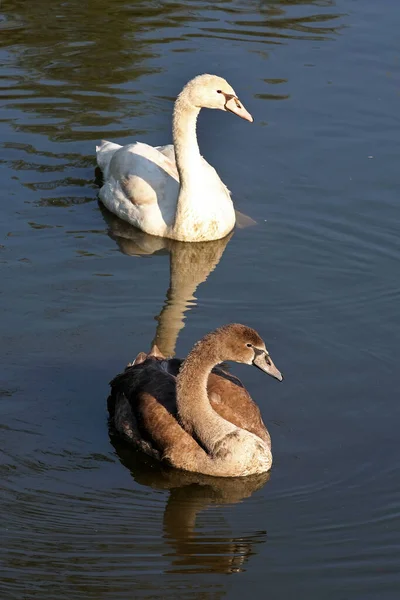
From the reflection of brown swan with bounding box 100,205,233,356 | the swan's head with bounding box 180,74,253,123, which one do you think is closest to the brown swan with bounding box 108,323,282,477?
the reflection of brown swan with bounding box 100,205,233,356

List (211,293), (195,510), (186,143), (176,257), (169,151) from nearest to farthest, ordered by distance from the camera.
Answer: (195,510), (211,293), (176,257), (186,143), (169,151)

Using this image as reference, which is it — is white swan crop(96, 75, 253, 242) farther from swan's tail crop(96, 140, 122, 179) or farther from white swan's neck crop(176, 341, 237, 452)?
white swan's neck crop(176, 341, 237, 452)

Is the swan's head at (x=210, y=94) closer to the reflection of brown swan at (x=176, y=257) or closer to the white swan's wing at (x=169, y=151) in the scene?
the white swan's wing at (x=169, y=151)

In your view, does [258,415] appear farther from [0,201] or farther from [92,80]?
[92,80]

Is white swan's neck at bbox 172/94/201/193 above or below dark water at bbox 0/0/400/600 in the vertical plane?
above

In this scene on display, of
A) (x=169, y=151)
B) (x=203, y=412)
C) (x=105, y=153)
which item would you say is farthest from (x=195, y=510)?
(x=105, y=153)

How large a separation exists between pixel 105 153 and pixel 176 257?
209cm

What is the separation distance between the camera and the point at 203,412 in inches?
374

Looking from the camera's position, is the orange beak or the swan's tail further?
the swan's tail

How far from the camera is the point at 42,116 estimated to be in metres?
16.4

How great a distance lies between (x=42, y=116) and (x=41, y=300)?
5062mm

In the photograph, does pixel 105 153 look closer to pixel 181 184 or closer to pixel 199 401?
pixel 181 184

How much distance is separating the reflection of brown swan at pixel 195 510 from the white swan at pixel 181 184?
168 inches

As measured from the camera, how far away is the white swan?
533 inches
